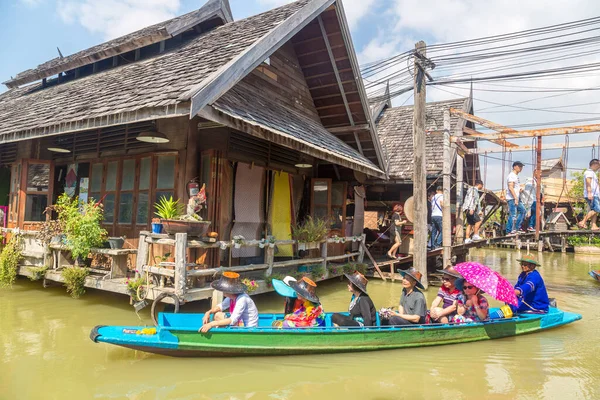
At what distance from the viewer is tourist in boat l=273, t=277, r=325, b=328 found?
5.91 metres

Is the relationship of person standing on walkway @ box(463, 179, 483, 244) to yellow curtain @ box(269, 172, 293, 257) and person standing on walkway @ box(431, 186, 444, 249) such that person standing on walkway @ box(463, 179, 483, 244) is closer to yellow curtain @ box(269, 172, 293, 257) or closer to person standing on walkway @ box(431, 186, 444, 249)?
person standing on walkway @ box(431, 186, 444, 249)

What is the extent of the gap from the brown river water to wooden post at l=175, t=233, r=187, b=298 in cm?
110

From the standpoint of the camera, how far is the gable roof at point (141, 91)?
21.2 ft

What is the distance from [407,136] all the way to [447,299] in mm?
10798

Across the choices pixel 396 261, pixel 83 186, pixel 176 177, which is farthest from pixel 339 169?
pixel 83 186

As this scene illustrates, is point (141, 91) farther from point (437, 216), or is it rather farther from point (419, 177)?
point (437, 216)

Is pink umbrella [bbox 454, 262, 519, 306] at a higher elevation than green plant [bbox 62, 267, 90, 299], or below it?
higher

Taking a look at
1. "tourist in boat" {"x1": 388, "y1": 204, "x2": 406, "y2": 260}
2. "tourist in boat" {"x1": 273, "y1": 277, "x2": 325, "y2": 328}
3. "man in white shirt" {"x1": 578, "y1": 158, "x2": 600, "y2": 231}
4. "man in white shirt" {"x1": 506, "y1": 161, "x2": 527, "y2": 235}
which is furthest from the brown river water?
"tourist in boat" {"x1": 388, "y1": 204, "x2": 406, "y2": 260}

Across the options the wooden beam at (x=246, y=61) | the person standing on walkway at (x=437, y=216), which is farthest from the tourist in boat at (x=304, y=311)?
the person standing on walkway at (x=437, y=216)

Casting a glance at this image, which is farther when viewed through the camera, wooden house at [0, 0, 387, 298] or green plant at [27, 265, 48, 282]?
green plant at [27, 265, 48, 282]

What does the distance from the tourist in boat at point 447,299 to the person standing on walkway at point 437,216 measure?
5228 mm

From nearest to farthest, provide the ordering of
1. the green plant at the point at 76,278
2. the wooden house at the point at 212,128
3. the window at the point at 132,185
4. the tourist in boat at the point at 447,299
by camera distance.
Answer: the tourist in boat at the point at 447,299, the wooden house at the point at 212,128, the green plant at the point at 76,278, the window at the point at 132,185

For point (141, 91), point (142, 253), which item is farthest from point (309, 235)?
point (141, 91)

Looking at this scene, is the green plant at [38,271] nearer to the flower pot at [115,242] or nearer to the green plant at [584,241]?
the flower pot at [115,242]
